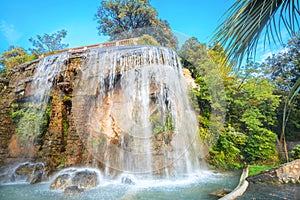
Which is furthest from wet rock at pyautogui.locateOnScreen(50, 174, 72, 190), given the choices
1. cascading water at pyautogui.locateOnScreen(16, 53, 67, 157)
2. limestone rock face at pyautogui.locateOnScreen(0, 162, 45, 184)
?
cascading water at pyautogui.locateOnScreen(16, 53, 67, 157)

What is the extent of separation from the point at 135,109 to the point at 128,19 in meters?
14.2

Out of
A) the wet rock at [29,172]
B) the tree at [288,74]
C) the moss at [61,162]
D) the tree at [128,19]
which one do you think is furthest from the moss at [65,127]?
the tree at [128,19]

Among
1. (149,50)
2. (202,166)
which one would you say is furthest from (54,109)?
(202,166)

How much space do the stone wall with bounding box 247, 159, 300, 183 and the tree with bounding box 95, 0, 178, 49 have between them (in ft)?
46.8

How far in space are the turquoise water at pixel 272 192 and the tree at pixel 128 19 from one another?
14741 millimetres

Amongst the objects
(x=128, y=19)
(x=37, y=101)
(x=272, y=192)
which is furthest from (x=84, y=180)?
(x=128, y=19)

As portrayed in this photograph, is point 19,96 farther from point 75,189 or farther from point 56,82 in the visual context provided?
point 75,189

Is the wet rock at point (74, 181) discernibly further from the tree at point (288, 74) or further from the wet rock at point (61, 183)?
the tree at point (288, 74)

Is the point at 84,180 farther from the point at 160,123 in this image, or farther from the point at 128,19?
the point at 128,19

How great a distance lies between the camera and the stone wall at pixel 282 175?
189 inches

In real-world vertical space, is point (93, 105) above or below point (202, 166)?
above

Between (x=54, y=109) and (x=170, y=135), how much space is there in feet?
14.3

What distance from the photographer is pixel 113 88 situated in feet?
26.4

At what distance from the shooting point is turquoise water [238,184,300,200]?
360 centimetres
